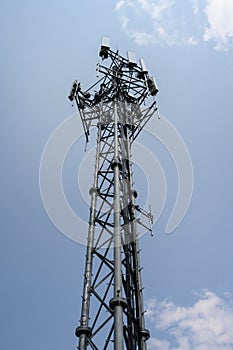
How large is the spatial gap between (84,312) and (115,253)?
151 centimetres

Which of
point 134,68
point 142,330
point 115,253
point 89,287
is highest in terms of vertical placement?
point 134,68

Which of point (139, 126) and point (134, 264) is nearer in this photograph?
point (134, 264)

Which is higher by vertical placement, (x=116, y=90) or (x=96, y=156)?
(x=116, y=90)

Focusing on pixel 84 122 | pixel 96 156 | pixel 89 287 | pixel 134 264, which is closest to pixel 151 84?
pixel 84 122

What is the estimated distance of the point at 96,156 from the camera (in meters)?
12.6

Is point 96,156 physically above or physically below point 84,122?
below

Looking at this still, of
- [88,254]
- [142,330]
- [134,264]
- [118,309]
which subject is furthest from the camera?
[134,264]

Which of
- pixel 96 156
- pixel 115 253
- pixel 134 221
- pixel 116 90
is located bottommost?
pixel 115 253

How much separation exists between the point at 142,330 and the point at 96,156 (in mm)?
6035

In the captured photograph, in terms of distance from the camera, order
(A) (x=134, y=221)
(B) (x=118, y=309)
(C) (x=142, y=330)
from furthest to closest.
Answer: (A) (x=134, y=221)
(C) (x=142, y=330)
(B) (x=118, y=309)

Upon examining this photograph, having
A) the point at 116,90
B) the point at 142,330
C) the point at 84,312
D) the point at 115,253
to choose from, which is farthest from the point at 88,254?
the point at 116,90

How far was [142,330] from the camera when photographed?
334 inches

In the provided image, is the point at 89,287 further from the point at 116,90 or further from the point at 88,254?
the point at 116,90

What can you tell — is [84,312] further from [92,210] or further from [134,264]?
[92,210]
